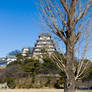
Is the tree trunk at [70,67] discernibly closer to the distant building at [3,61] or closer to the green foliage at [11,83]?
the green foliage at [11,83]

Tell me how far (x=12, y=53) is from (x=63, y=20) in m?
38.0

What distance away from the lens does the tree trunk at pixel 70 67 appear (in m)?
3.90

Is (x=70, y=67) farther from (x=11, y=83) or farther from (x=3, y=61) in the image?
(x=3, y=61)

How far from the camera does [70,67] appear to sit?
3953 mm

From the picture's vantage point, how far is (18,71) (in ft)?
62.4

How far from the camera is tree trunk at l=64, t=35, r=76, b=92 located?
390cm

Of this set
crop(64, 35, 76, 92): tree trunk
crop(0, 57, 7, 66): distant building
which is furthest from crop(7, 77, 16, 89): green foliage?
crop(0, 57, 7, 66): distant building

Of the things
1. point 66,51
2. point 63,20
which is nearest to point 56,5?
point 63,20

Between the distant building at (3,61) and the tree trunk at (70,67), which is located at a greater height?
the distant building at (3,61)

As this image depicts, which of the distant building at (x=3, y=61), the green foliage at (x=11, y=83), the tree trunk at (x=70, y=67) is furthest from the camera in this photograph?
the distant building at (x=3, y=61)

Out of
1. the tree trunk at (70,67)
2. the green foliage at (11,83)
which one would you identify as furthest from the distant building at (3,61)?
the tree trunk at (70,67)

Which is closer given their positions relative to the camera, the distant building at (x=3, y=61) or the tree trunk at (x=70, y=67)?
the tree trunk at (x=70, y=67)

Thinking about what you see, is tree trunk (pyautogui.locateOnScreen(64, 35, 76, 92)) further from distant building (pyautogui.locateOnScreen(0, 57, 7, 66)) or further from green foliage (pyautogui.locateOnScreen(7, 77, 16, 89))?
distant building (pyautogui.locateOnScreen(0, 57, 7, 66))

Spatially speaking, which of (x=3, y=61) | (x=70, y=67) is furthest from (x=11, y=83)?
(x=3, y=61)
